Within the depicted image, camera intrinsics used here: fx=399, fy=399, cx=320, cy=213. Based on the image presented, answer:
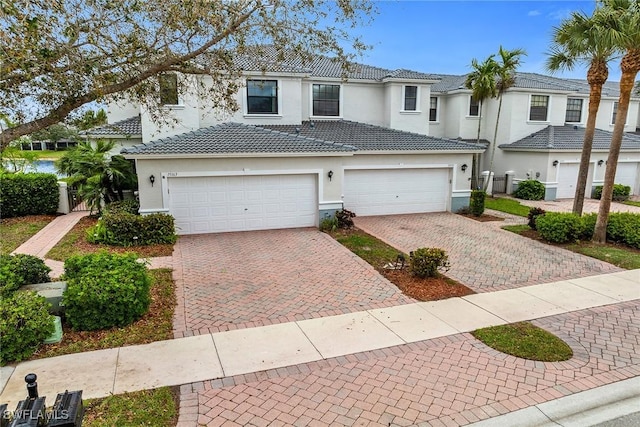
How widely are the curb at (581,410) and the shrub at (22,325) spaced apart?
20.0 ft

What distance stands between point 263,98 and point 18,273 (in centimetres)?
1404

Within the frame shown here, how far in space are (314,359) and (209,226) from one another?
9.28 metres

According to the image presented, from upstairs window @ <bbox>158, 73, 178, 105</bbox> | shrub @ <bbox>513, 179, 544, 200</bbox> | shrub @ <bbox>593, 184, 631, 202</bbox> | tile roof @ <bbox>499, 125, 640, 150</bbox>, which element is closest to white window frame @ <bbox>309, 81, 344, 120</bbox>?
tile roof @ <bbox>499, 125, 640, 150</bbox>

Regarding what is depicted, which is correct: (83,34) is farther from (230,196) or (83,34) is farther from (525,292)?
(525,292)

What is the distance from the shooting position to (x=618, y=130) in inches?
471

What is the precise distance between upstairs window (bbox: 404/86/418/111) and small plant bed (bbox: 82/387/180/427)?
1999 centimetres

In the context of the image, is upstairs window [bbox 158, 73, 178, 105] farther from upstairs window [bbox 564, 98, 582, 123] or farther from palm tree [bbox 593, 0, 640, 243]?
upstairs window [bbox 564, 98, 582, 123]

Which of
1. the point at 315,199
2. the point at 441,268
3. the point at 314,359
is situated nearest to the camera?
the point at 314,359

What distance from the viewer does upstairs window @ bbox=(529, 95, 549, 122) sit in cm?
2492

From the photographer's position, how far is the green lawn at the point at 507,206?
62.2ft

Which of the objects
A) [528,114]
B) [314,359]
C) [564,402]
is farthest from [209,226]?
[528,114]

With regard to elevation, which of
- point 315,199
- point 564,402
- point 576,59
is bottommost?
point 564,402

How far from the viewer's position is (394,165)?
55.4 ft

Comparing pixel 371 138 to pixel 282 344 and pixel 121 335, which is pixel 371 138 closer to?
pixel 282 344
